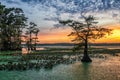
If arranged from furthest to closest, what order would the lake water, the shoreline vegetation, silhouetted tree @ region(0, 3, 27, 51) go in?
silhouetted tree @ region(0, 3, 27, 51) → the shoreline vegetation → the lake water

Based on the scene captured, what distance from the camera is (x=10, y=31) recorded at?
292ft

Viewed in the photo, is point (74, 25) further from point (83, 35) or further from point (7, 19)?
point (7, 19)

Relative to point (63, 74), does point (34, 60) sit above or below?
below

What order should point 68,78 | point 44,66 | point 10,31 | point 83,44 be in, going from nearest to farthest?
point 68,78 < point 44,66 < point 83,44 < point 10,31

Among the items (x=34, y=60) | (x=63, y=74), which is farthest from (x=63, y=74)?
(x=34, y=60)

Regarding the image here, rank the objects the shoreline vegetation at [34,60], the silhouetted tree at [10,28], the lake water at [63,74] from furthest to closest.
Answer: the silhouetted tree at [10,28], the shoreline vegetation at [34,60], the lake water at [63,74]

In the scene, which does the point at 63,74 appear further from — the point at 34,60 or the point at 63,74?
the point at 34,60

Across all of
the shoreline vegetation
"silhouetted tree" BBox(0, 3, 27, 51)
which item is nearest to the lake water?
the shoreline vegetation

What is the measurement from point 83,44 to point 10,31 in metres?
40.0

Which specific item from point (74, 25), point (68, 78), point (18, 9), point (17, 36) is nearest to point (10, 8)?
point (18, 9)

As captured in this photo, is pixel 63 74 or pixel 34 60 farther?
pixel 34 60

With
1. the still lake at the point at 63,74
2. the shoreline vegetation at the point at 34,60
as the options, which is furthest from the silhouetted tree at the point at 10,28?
the still lake at the point at 63,74

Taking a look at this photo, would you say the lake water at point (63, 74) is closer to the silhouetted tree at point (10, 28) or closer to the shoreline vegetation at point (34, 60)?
the shoreline vegetation at point (34, 60)

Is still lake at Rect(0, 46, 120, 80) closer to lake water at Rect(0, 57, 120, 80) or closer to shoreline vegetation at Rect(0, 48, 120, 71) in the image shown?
lake water at Rect(0, 57, 120, 80)
